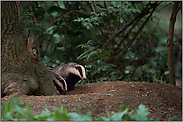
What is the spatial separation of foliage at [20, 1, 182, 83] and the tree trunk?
3.11 metres

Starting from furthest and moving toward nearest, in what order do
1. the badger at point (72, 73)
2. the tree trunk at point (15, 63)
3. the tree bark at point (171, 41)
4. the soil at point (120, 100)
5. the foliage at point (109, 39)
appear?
the foliage at point (109, 39)
the badger at point (72, 73)
the tree bark at point (171, 41)
the tree trunk at point (15, 63)
the soil at point (120, 100)

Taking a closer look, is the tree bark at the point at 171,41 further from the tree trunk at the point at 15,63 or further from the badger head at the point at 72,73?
the tree trunk at the point at 15,63

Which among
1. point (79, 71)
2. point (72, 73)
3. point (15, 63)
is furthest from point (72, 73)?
point (15, 63)

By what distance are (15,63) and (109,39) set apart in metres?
4.10

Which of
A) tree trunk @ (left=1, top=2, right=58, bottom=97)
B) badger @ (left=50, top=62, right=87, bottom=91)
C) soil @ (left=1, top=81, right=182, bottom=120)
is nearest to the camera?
soil @ (left=1, top=81, right=182, bottom=120)

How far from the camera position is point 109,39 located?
7102 mm

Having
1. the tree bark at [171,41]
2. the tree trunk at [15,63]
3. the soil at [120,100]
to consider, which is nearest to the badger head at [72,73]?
the soil at [120,100]

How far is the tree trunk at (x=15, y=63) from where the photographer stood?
134 inches

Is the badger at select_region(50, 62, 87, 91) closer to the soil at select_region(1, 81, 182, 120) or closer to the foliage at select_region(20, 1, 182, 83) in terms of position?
the foliage at select_region(20, 1, 182, 83)

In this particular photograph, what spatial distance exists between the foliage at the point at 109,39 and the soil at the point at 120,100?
2725 millimetres

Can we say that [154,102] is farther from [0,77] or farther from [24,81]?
[0,77]

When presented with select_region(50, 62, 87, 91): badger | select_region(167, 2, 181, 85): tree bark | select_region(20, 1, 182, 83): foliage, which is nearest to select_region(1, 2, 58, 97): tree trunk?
select_region(50, 62, 87, 91): badger

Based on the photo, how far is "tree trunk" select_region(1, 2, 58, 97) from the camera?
3408 millimetres

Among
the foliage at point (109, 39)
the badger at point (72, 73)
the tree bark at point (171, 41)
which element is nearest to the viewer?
the tree bark at point (171, 41)
